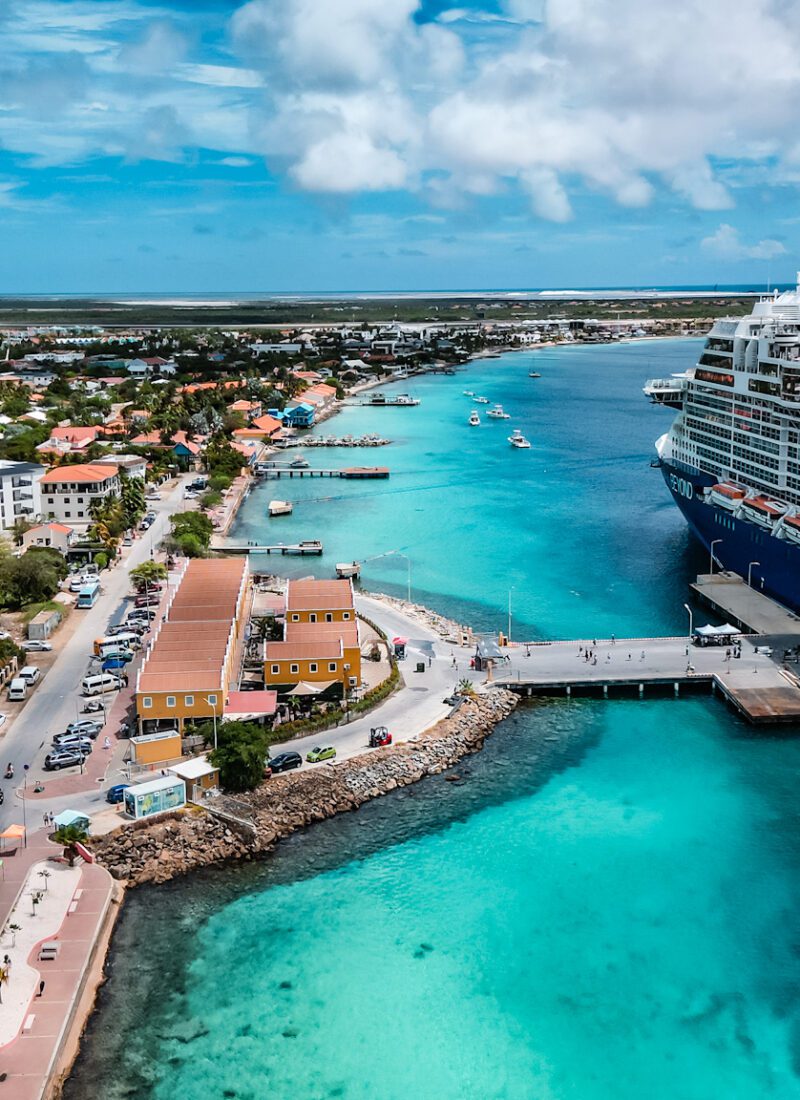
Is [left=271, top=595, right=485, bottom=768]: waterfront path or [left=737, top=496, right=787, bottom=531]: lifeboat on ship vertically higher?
[left=737, top=496, right=787, bottom=531]: lifeboat on ship

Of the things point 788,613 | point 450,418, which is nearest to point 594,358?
point 450,418

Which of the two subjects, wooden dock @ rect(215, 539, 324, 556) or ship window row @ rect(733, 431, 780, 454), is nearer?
ship window row @ rect(733, 431, 780, 454)

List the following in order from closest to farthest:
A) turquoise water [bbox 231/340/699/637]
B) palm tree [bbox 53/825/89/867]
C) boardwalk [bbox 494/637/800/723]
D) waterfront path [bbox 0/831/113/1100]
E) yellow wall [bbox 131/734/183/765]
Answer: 1. waterfront path [bbox 0/831/113/1100]
2. palm tree [bbox 53/825/89/867]
3. yellow wall [bbox 131/734/183/765]
4. boardwalk [bbox 494/637/800/723]
5. turquoise water [bbox 231/340/699/637]

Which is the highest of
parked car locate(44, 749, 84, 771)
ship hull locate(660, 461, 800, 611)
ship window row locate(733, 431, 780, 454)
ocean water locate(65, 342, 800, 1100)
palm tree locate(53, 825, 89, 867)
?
ship window row locate(733, 431, 780, 454)

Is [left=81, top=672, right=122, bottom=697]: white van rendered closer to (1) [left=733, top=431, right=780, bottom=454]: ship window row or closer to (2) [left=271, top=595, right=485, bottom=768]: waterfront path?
(2) [left=271, top=595, right=485, bottom=768]: waterfront path

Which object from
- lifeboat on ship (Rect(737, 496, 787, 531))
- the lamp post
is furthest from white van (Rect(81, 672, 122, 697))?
lifeboat on ship (Rect(737, 496, 787, 531))

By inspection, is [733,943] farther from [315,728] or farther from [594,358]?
[594,358]

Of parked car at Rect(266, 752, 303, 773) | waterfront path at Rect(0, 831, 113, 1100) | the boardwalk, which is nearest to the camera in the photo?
waterfront path at Rect(0, 831, 113, 1100)

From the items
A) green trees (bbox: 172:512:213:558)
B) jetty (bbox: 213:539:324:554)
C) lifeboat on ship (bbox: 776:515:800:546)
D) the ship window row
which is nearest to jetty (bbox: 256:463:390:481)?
green trees (bbox: 172:512:213:558)
